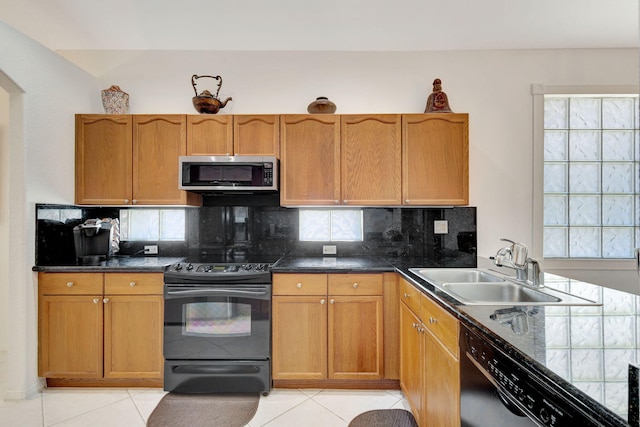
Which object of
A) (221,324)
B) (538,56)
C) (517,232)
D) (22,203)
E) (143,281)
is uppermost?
(538,56)

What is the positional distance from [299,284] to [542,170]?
2.32 m

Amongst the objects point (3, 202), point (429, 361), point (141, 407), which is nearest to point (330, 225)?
point (429, 361)

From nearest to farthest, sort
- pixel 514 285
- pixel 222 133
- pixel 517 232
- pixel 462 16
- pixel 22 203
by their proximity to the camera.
Result: pixel 514 285 → pixel 22 203 → pixel 462 16 → pixel 222 133 → pixel 517 232

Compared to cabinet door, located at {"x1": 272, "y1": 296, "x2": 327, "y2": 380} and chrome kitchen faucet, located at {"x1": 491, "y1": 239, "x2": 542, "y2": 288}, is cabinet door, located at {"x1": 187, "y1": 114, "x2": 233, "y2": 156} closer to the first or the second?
cabinet door, located at {"x1": 272, "y1": 296, "x2": 327, "y2": 380}

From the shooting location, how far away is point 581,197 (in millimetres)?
2779

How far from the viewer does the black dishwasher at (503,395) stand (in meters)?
0.70

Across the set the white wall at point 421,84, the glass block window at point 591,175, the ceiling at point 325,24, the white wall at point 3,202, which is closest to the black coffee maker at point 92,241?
the white wall at point 3,202

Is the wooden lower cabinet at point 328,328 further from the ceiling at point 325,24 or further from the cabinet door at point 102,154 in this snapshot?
the ceiling at point 325,24

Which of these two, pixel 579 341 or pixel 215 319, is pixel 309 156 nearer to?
pixel 215 319

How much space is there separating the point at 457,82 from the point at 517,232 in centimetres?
142

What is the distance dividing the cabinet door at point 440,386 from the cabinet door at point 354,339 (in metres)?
0.55

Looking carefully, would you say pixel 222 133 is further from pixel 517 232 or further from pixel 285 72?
pixel 517 232

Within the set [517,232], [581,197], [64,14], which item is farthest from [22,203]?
[581,197]

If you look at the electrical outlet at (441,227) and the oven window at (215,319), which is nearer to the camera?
the oven window at (215,319)
